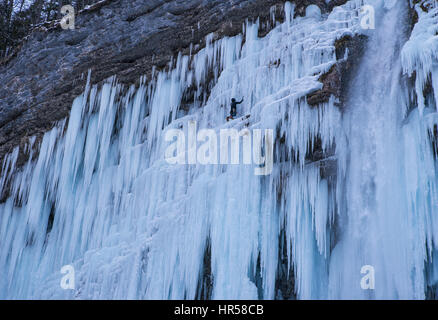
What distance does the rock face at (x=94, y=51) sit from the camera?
11.7m

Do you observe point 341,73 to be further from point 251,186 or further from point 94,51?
point 94,51

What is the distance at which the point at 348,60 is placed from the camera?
9078 mm

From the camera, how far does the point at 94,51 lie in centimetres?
1260

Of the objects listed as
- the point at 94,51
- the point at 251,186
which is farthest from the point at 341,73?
the point at 94,51

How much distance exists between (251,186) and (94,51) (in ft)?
21.0

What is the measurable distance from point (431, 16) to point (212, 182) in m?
→ 4.76

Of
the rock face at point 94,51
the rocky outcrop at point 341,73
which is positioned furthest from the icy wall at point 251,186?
the rock face at point 94,51

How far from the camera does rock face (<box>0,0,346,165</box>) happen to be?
11695 millimetres

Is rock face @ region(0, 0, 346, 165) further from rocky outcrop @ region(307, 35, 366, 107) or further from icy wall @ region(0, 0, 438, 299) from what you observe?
rocky outcrop @ region(307, 35, 366, 107)

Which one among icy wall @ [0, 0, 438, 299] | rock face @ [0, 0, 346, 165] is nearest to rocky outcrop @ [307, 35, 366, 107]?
icy wall @ [0, 0, 438, 299]

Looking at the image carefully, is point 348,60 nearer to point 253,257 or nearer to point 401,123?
point 401,123

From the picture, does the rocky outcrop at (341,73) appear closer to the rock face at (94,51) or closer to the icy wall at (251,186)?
the icy wall at (251,186)

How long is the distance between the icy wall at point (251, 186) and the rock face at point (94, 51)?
58cm
